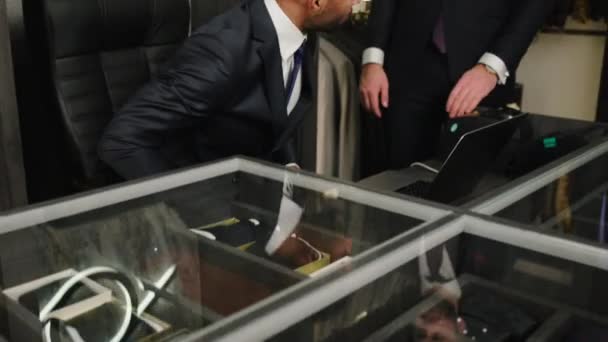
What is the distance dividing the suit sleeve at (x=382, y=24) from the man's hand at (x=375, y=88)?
0.11 m

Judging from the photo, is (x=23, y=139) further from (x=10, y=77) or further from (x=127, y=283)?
(x=127, y=283)

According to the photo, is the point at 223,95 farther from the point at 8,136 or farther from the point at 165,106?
the point at 8,136

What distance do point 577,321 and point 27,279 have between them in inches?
25.2

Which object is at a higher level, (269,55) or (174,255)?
(269,55)

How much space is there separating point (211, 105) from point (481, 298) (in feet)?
2.58

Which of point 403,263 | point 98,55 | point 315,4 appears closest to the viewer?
point 403,263

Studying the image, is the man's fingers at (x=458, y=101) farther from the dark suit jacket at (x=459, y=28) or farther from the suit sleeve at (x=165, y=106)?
the suit sleeve at (x=165, y=106)

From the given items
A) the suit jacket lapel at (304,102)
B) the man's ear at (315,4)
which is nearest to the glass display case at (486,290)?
the man's ear at (315,4)

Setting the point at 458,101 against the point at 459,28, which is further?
the point at 459,28

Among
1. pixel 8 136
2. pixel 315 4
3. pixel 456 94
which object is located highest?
pixel 315 4

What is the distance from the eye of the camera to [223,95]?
138cm

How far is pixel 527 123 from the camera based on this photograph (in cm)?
146

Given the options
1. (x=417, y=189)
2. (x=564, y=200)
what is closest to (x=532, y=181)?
(x=564, y=200)

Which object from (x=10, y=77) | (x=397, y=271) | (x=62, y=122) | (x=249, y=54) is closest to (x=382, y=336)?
(x=397, y=271)
